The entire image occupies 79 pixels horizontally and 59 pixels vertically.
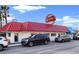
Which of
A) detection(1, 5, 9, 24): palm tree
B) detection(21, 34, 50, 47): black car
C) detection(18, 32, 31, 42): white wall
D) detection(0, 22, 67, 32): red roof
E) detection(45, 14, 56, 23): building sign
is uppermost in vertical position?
detection(1, 5, 9, 24): palm tree

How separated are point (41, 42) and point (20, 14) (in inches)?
67.0

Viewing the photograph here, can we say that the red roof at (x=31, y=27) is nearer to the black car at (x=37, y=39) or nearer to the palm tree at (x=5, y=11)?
the black car at (x=37, y=39)

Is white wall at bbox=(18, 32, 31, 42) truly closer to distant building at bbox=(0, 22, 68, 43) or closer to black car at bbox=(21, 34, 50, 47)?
distant building at bbox=(0, 22, 68, 43)

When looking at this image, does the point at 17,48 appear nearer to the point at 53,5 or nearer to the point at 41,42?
the point at 41,42

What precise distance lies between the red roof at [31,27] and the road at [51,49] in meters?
0.71

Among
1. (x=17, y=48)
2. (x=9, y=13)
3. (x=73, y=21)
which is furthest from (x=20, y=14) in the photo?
(x=73, y=21)

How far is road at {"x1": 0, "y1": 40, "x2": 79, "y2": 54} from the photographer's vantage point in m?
14.9

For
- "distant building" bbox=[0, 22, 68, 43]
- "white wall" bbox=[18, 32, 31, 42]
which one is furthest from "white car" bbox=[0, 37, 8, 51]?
"white wall" bbox=[18, 32, 31, 42]

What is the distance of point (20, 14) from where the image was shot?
589 inches

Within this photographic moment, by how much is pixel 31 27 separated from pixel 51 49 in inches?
55.1
